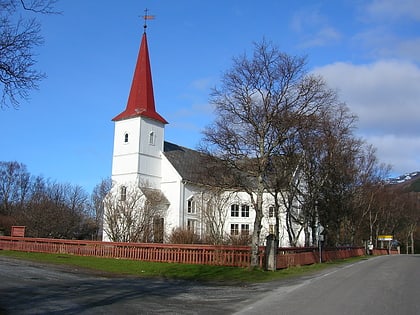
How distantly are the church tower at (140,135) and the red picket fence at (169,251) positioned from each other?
19943 mm

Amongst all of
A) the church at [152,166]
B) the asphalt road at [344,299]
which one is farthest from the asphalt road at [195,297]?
the church at [152,166]

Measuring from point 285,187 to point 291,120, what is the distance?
932 centimetres

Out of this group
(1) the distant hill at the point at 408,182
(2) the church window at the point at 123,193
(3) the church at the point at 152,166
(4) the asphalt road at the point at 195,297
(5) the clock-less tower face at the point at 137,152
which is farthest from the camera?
(1) the distant hill at the point at 408,182

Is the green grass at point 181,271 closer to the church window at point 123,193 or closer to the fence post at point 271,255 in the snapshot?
the fence post at point 271,255

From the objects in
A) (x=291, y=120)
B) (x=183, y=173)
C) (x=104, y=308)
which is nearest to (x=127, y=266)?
(x=291, y=120)

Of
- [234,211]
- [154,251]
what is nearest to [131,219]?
[154,251]

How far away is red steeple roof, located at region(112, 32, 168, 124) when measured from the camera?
58156 millimetres

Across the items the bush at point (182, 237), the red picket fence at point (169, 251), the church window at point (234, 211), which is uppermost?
the church window at point (234, 211)

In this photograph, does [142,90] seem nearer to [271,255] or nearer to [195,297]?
[271,255]

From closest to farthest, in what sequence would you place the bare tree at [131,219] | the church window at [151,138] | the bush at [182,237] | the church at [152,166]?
the bush at [182,237]
the bare tree at [131,219]
the church at [152,166]
the church window at [151,138]

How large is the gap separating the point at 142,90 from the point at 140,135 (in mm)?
6386

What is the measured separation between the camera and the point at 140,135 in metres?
56.5

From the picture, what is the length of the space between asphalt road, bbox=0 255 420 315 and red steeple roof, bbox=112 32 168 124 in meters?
40.4

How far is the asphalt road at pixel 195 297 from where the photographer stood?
1127cm
